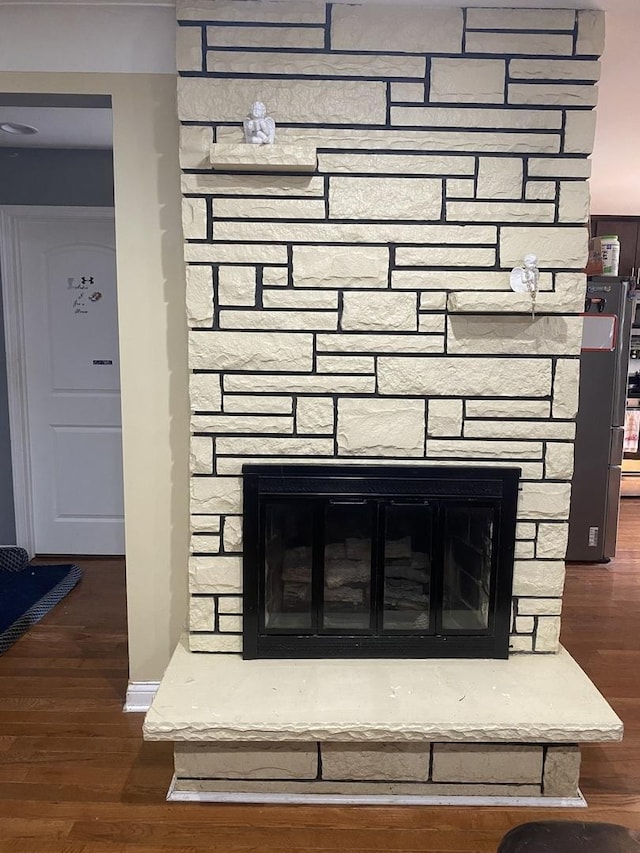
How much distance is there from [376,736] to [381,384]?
1.03 metres

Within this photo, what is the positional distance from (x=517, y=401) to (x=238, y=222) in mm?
1054

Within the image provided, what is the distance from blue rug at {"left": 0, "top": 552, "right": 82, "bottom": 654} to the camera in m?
2.93

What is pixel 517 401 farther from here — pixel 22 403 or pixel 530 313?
pixel 22 403

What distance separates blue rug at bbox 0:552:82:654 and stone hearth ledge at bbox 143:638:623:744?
123 cm

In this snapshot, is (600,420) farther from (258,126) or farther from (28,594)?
(28,594)

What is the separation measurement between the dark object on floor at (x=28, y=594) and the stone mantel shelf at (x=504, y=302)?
7.72ft

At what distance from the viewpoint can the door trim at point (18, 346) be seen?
3.62 m

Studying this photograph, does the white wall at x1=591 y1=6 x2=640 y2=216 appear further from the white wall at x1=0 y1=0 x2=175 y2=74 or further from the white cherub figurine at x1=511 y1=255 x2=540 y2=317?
the white wall at x1=0 y1=0 x2=175 y2=74

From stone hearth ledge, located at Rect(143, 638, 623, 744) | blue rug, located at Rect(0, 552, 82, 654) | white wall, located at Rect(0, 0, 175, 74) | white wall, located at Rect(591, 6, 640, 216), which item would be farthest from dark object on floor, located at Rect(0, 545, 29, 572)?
white wall, located at Rect(591, 6, 640, 216)

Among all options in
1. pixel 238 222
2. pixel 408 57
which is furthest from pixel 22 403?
pixel 408 57

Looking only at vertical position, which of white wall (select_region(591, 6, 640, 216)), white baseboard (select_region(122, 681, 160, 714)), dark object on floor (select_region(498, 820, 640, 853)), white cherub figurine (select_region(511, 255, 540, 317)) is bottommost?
white baseboard (select_region(122, 681, 160, 714))

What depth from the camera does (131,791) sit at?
1907mm

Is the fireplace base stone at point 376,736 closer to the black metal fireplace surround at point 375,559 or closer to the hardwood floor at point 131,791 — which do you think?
the hardwood floor at point 131,791

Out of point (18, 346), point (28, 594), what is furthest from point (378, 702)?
point (18, 346)
